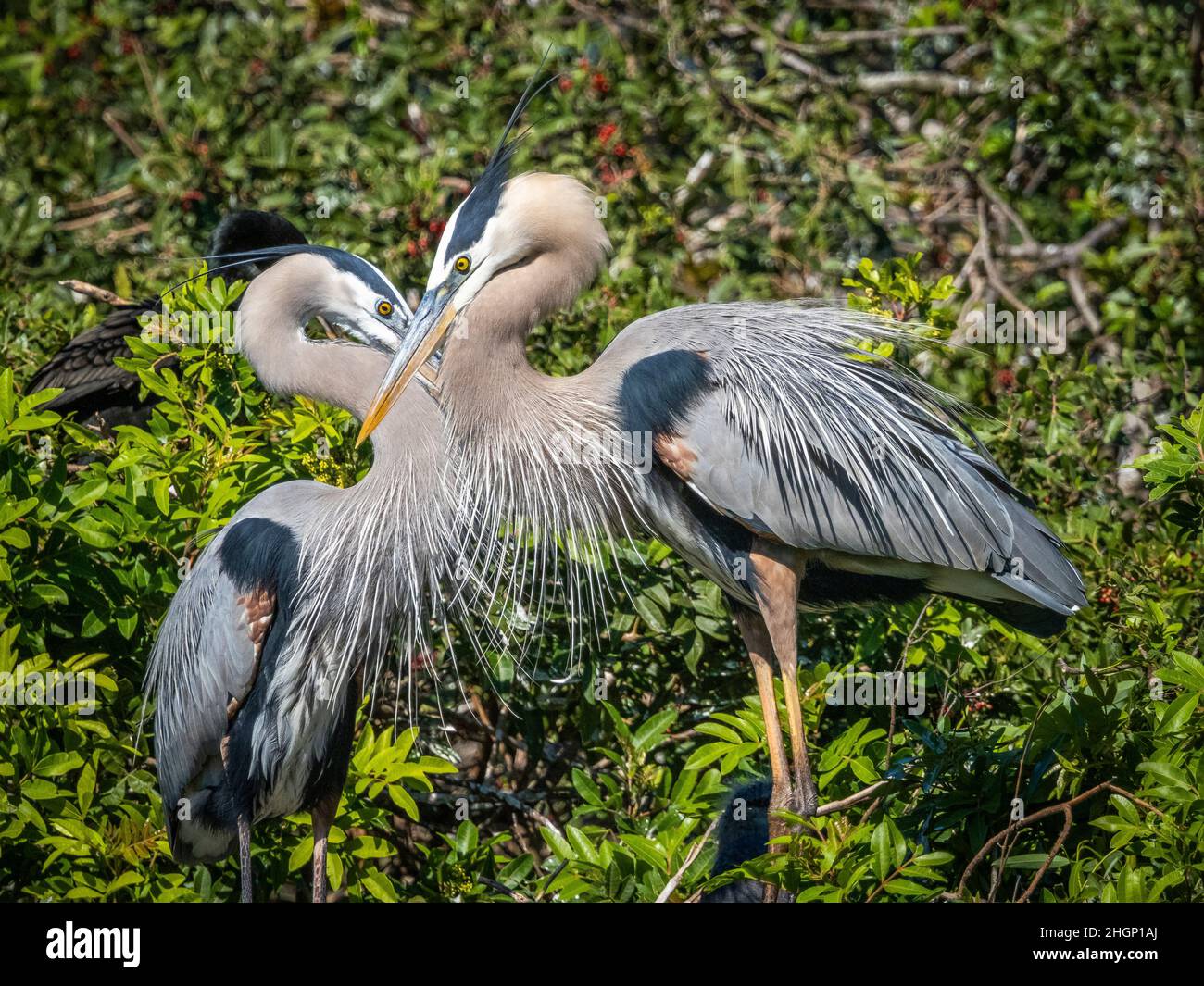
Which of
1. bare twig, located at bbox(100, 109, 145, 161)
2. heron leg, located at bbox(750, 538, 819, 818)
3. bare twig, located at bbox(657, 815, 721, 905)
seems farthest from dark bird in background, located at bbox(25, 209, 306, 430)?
bare twig, located at bbox(657, 815, 721, 905)

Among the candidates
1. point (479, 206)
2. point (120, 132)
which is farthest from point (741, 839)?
point (120, 132)

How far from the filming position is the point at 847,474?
3.50 metres

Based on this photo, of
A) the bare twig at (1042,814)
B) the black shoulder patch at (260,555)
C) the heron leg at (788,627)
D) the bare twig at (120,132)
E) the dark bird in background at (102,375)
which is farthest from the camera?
the bare twig at (120,132)

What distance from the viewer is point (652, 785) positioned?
328cm

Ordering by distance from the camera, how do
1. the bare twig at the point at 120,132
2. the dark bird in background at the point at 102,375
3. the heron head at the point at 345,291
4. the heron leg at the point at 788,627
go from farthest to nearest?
the bare twig at the point at 120,132
the dark bird in background at the point at 102,375
the heron head at the point at 345,291
the heron leg at the point at 788,627

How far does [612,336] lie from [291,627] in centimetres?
148

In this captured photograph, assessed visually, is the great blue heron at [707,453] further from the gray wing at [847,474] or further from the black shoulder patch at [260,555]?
the black shoulder patch at [260,555]

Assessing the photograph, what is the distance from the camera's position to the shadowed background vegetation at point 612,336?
308cm

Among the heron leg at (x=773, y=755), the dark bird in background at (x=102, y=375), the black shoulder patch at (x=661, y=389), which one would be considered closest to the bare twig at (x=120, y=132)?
the dark bird in background at (x=102, y=375)

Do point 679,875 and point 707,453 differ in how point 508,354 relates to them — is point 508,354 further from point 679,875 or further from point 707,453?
point 679,875

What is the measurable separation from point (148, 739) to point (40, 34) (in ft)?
11.3

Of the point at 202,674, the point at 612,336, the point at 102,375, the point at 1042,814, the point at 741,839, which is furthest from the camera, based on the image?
the point at 102,375

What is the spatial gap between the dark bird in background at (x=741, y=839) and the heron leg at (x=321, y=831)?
0.97 meters

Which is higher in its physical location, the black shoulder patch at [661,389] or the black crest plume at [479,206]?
the black crest plume at [479,206]
